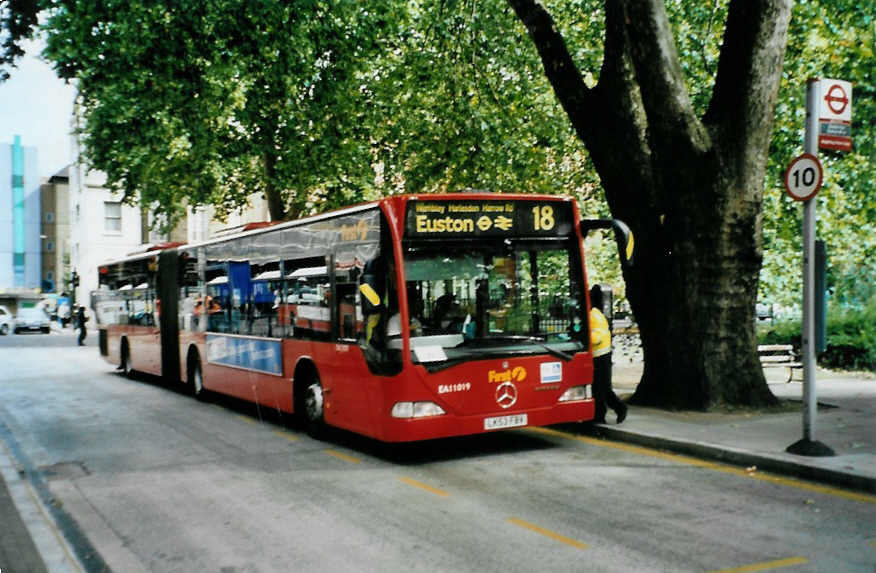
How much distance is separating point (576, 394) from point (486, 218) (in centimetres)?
216

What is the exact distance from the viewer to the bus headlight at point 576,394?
30.3 ft

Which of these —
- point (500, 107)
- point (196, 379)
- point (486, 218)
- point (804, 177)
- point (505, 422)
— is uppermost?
point (500, 107)

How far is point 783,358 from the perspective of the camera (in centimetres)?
1474

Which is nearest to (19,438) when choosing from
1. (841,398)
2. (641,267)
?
(641,267)

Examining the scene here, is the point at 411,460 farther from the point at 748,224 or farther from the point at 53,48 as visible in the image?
the point at 53,48

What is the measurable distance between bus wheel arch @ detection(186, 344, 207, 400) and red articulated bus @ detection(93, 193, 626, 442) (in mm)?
4515

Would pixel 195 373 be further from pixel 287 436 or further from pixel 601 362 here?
pixel 601 362

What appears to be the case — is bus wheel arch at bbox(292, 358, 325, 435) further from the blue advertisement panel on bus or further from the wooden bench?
the wooden bench

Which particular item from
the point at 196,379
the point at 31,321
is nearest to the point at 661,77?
the point at 196,379

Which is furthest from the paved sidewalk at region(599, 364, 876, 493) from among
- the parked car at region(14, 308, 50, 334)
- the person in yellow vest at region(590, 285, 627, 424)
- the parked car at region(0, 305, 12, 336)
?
the parked car at region(0, 305, 12, 336)

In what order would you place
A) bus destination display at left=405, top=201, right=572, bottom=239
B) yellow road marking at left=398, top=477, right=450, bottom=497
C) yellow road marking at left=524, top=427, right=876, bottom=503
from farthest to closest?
bus destination display at left=405, top=201, right=572, bottom=239
yellow road marking at left=398, top=477, right=450, bottom=497
yellow road marking at left=524, top=427, right=876, bottom=503

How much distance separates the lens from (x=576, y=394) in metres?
9.35

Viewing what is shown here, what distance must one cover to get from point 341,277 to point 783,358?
879 cm

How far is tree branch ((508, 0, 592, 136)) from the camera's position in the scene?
11750 mm
